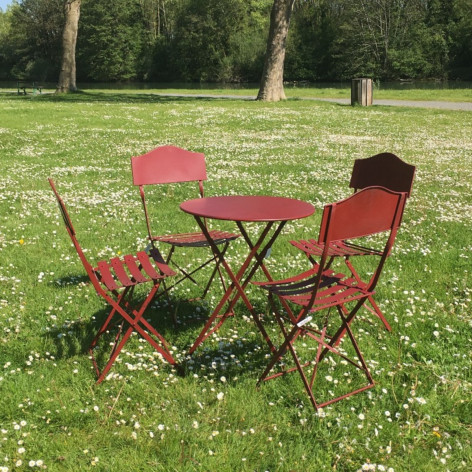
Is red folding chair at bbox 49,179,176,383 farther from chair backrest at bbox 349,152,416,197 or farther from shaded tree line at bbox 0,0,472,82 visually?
shaded tree line at bbox 0,0,472,82

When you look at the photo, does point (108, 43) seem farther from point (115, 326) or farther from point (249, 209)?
point (249, 209)

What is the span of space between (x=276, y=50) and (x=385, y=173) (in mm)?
25620

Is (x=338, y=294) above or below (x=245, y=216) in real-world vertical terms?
below

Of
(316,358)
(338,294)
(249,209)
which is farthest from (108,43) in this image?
(316,358)

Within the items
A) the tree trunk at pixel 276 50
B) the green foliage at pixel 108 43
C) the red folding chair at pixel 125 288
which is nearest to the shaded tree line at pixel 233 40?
the green foliage at pixel 108 43

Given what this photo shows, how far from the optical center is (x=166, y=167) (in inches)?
210

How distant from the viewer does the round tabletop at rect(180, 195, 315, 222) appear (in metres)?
3.71

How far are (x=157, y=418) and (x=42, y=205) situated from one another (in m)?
6.13

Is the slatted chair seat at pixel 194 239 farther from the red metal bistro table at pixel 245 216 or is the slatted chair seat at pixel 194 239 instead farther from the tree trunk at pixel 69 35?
the tree trunk at pixel 69 35

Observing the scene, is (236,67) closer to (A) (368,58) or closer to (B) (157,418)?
(A) (368,58)

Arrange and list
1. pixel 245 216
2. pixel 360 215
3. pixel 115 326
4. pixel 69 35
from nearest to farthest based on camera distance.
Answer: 1. pixel 360 215
2. pixel 245 216
3. pixel 115 326
4. pixel 69 35

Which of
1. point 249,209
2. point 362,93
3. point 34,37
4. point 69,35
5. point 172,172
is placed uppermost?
point 34,37

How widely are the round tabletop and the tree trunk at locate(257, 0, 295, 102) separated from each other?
84.5 feet

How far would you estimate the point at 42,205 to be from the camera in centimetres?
871
